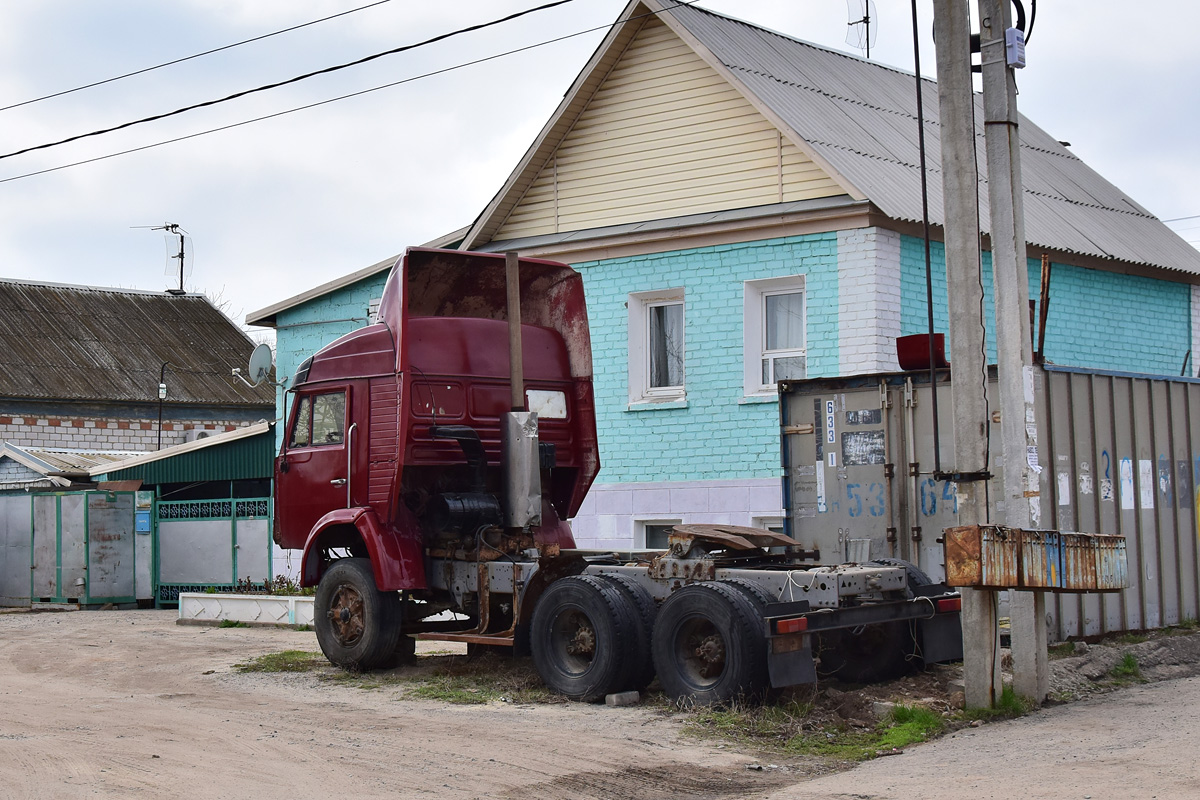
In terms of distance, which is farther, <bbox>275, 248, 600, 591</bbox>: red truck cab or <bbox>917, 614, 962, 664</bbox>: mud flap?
<bbox>275, 248, 600, 591</bbox>: red truck cab

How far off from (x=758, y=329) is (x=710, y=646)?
750cm

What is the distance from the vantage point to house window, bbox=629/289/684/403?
1738 centimetres

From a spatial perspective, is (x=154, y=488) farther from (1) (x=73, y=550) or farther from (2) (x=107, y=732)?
(2) (x=107, y=732)

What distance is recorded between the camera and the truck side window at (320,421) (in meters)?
12.4


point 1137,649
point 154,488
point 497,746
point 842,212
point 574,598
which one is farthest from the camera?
point 154,488

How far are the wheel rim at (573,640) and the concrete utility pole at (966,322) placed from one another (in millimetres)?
2676

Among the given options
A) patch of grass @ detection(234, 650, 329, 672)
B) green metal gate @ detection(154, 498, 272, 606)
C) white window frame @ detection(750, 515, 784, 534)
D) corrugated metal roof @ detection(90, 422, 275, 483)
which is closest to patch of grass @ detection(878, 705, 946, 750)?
patch of grass @ detection(234, 650, 329, 672)

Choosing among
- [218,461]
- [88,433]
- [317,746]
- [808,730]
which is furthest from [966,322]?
[88,433]

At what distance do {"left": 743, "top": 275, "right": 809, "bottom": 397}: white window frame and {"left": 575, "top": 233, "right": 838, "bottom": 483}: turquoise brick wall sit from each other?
0.08 m

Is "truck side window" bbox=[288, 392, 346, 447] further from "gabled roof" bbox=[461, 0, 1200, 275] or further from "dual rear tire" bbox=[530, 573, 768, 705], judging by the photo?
"gabled roof" bbox=[461, 0, 1200, 275]

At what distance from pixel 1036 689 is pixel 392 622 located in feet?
17.4

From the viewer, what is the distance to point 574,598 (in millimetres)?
10406

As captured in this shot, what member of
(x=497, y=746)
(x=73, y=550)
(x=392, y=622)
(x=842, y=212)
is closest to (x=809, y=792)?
(x=497, y=746)

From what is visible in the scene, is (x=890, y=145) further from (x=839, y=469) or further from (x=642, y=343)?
(x=839, y=469)
